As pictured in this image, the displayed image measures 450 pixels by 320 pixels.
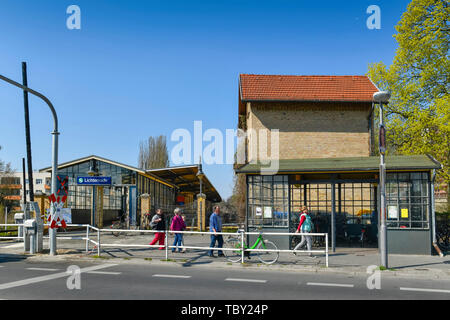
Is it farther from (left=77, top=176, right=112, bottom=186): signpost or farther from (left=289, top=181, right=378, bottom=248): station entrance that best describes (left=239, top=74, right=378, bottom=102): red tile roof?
(left=77, top=176, right=112, bottom=186): signpost

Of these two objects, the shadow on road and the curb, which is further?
the shadow on road

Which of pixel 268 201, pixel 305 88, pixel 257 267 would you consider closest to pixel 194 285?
pixel 257 267

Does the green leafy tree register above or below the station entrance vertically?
above

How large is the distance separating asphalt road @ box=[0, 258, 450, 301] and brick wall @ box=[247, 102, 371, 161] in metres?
17.1

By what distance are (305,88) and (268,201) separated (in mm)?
15458

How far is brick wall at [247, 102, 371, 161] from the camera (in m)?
28.2

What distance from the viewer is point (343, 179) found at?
16.1 meters

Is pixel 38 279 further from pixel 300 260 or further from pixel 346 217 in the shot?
pixel 346 217

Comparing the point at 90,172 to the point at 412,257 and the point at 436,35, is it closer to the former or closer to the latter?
the point at 412,257

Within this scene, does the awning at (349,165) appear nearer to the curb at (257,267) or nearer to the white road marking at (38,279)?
the curb at (257,267)

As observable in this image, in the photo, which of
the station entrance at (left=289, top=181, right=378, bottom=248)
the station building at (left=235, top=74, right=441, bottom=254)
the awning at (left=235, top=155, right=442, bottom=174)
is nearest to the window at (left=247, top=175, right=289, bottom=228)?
the station building at (left=235, top=74, right=441, bottom=254)

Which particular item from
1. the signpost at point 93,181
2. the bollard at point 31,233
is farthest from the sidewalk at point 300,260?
the signpost at point 93,181
